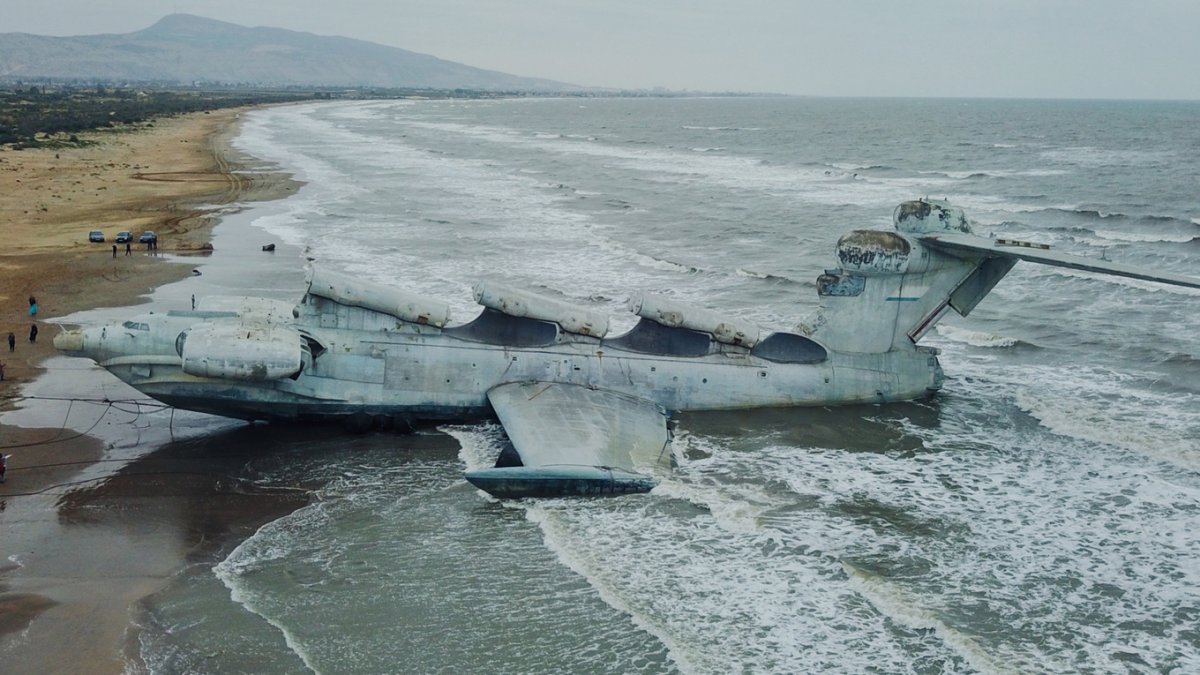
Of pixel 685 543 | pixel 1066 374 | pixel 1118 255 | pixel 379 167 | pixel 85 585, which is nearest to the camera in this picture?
pixel 85 585

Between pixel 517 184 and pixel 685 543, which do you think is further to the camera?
pixel 517 184

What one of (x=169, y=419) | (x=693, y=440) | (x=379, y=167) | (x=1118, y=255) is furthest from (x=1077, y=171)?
(x=169, y=419)

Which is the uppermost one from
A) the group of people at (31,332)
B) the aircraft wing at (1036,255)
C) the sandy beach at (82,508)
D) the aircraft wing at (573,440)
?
the aircraft wing at (1036,255)

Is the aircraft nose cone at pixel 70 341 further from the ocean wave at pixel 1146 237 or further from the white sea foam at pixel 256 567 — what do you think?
the ocean wave at pixel 1146 237

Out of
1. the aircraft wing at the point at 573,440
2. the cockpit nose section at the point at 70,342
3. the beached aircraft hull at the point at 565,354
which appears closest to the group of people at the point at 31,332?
the cockpit nose section at the point at 70,342

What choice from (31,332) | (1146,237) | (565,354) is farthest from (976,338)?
(31,332)

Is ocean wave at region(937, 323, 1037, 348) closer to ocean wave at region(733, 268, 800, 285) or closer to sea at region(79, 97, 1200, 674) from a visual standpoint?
sea at region(79, 97, 1200, 674)

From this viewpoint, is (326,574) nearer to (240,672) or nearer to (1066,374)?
(240,672)
